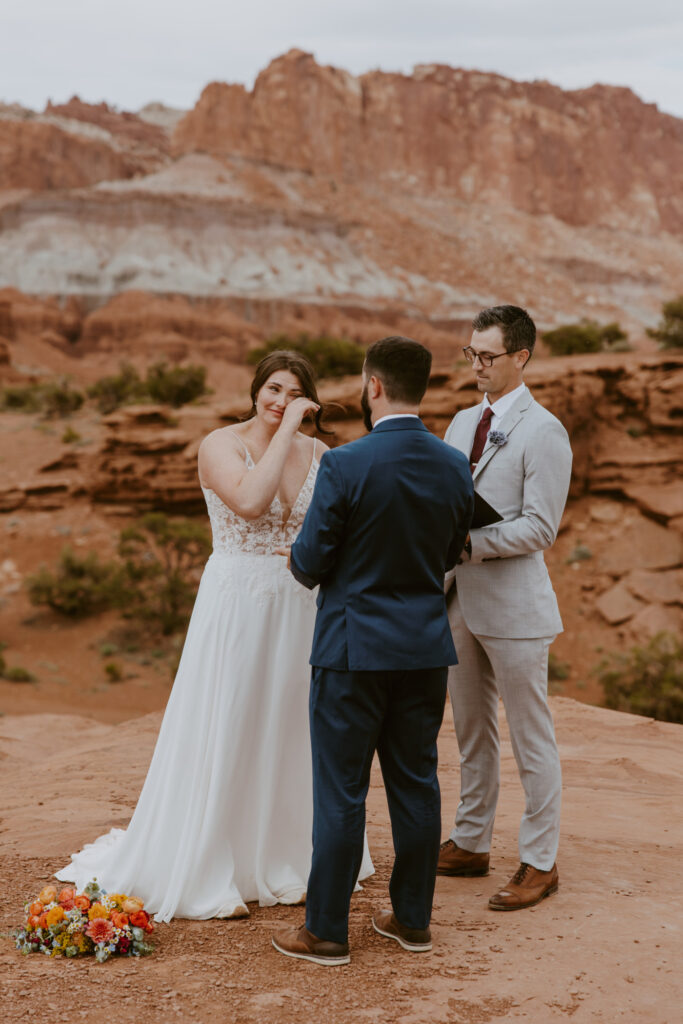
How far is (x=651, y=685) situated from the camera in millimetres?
14703

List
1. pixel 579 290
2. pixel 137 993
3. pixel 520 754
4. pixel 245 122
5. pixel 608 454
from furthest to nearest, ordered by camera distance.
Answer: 1. pixel 245 122
2. pixel 579 290
3. pixel 608 454
4. pixel 520 754
5. pixel 137 993

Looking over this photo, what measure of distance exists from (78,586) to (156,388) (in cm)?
1204

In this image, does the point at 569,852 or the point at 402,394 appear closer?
the point at 402,394

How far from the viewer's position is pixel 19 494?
24.8 m

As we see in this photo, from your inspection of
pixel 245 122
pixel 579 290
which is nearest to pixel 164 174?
pixel 245 122

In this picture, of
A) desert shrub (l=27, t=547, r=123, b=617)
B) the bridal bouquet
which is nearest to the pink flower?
the bridal bouquet

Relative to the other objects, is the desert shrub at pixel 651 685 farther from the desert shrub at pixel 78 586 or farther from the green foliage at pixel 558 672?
the desert shrub at pixel 78 586

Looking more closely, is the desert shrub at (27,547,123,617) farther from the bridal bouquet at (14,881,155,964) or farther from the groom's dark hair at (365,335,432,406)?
the groom's dark hair at (365,335,432,406)

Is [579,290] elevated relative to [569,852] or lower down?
elevated

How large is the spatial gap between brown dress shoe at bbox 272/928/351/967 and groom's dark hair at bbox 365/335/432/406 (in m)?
2.02

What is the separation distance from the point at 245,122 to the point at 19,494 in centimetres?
8607

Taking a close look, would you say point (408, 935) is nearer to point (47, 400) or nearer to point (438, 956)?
point (438, 956)

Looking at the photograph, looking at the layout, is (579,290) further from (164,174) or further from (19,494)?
(19,494)

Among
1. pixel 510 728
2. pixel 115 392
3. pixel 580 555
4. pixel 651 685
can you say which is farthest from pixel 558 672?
pixel 115 392
